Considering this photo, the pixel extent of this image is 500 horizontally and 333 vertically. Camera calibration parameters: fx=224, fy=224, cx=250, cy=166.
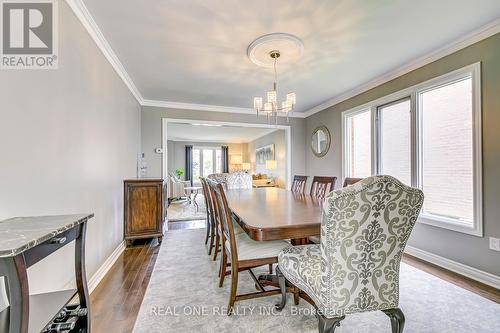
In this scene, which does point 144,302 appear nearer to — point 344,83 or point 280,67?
point 280,67

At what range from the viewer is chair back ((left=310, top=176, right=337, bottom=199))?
108 inches

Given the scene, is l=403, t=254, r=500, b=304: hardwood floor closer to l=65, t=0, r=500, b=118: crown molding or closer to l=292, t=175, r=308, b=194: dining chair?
l=292, t=175, r=308, b=194: dining chair

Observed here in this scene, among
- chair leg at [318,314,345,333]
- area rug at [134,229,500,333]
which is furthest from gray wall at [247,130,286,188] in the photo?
chair leg at [318,314,345,333]

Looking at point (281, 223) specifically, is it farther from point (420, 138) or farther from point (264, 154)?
point (264, 154)

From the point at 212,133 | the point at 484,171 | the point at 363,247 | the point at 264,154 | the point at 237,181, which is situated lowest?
the point at 363,247

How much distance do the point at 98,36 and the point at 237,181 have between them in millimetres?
2938

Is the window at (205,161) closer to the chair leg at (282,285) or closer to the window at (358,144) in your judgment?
the window at (358,144)

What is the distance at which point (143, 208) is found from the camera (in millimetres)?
3320

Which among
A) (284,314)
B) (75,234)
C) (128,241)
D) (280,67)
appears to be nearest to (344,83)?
(280,67)

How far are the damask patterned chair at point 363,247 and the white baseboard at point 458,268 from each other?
1720mm

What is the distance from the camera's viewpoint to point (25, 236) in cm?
86

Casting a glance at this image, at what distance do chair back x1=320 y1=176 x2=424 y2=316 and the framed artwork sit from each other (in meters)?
6.51

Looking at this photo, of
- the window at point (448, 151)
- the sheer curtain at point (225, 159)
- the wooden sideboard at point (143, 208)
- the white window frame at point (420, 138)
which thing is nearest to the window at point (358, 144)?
the white window frame at point (420, 138)

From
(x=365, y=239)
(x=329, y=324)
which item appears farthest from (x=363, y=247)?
(x=329, y=324)
